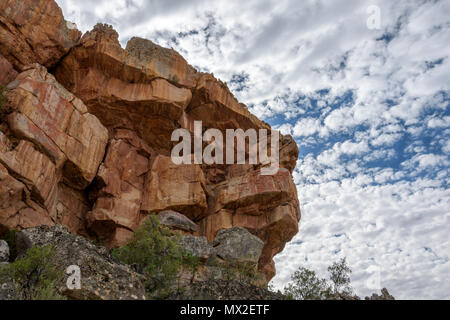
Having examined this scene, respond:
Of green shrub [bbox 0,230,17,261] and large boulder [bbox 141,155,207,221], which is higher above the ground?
large boulder [bbox 141,155,207,221]

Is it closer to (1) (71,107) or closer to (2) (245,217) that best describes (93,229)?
(1) (71,107)

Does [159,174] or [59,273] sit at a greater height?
[159,174]

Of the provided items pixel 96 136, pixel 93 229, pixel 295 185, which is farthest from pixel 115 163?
pixel 295 185

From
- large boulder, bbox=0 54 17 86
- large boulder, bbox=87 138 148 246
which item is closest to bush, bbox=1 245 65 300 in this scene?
large boulder, bbox=87 138 148 246

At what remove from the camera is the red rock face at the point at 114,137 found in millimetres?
31797

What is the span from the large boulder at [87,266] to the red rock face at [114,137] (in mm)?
7984

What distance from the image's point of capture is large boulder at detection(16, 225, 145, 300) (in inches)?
655

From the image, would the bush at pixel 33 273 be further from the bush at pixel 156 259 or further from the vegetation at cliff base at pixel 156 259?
the bush at pixel 156 259

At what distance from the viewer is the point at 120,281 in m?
17.9

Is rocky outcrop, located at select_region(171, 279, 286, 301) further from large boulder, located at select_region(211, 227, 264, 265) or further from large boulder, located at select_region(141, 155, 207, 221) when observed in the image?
large boulder, located at select_region(141, 155, 207, 221)

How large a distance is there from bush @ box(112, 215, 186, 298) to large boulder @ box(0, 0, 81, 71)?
906 inches

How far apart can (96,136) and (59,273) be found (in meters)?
23.4
